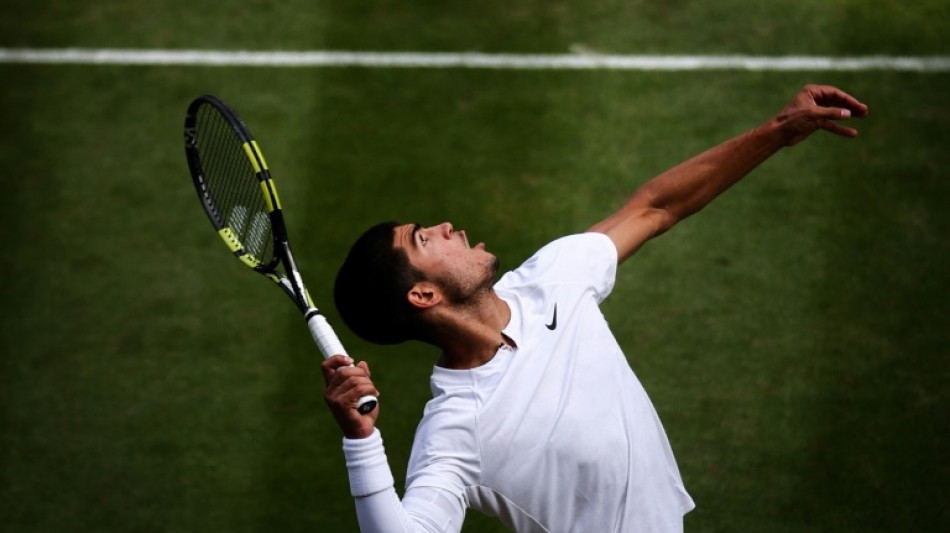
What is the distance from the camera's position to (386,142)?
8.44 metres

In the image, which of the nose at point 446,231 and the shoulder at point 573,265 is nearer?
the nose at point 446,231

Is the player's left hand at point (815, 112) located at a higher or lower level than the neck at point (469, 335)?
higher

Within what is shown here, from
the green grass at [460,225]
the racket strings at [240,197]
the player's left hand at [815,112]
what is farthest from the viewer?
the green grass at [460,225]

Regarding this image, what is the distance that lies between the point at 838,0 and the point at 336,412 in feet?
20.0

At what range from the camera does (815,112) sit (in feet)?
16.7

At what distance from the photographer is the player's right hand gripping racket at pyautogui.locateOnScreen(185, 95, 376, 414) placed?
16.9 ft

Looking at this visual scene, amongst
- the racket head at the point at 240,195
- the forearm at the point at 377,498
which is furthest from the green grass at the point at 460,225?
the forearm at the point at 377,498

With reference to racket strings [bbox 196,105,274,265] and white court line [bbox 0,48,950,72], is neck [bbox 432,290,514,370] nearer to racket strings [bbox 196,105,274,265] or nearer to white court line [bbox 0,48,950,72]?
racket strings [bbox 196,105,274,265]

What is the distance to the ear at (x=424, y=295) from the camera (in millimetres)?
4828

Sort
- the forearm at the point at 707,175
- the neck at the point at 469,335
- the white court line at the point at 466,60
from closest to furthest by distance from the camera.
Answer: the neck at the point at 469,335, the forearm at the point at 707,175, the white court line at the point at 466,60

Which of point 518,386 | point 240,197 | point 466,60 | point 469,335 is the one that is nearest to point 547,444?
point 518,386

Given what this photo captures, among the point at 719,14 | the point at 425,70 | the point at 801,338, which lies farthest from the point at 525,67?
the point at 801,338

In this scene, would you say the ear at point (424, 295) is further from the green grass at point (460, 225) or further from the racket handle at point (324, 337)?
the green grass at point (460, 225)

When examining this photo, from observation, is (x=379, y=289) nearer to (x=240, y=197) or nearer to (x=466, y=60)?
(x=240, y=197)
